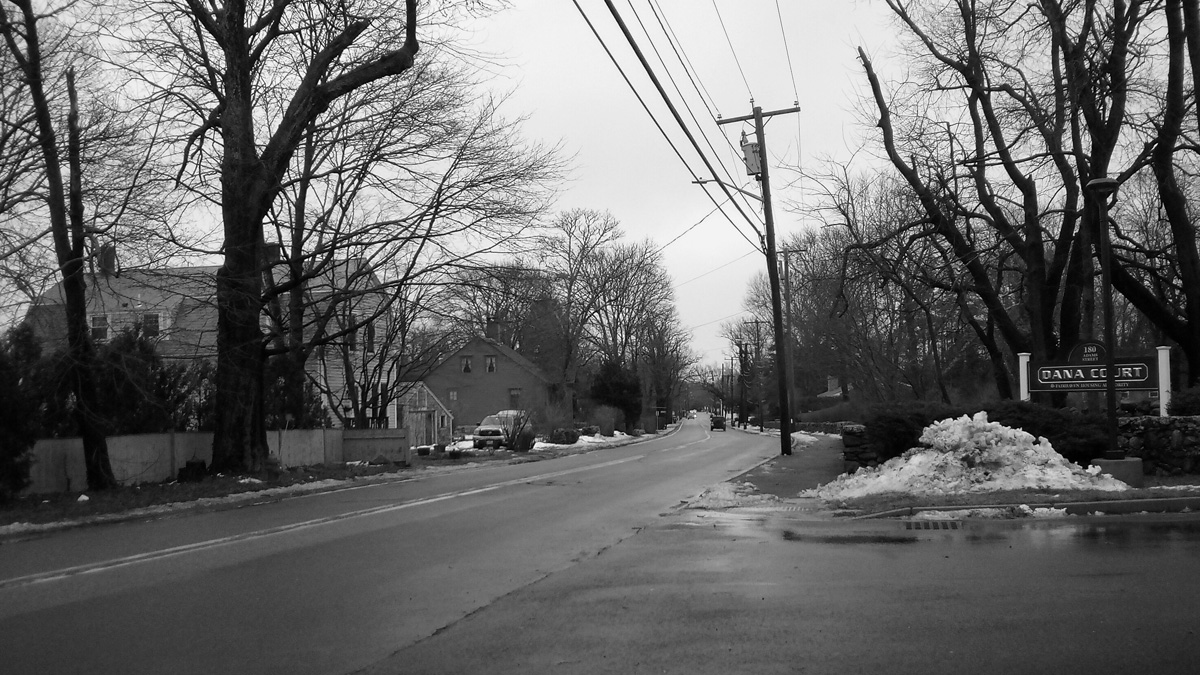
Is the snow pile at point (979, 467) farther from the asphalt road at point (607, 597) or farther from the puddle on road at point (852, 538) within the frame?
the puddle on road at point (852, 538)

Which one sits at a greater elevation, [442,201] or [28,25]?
[28,25]

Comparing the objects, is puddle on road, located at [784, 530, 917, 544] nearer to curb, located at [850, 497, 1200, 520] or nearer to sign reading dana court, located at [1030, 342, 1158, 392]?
curb, located at [850, 497, 1200, 520]

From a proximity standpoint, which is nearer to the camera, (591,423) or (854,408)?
(854,408)

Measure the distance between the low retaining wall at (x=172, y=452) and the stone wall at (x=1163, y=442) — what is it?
62.5ft

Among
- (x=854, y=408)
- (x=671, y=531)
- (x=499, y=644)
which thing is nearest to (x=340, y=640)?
(x=499, y=644)

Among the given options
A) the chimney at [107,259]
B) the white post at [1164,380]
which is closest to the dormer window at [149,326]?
the chimney at [107,259]

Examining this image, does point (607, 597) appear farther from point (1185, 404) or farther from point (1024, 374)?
point (1024, 374)

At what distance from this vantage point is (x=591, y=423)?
222 feet

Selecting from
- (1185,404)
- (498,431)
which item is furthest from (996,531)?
(498,431)

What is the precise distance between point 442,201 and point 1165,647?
1857 cm

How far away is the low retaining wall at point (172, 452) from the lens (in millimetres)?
18938

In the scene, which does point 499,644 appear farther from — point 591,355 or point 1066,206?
point 591,355

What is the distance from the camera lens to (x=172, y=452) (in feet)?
72.5

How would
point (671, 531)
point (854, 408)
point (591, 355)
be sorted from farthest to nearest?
point (591, 355) → point (854, 408) → point (671, 531)
